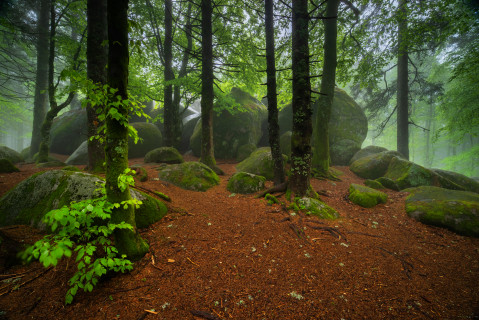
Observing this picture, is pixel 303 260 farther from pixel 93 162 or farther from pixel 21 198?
pixel 93 162

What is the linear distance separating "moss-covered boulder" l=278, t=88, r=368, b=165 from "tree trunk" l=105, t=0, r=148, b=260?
10845mm

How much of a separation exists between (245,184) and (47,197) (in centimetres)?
460

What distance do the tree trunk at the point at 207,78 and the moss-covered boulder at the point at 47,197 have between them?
197 inches

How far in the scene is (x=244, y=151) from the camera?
1129 cm

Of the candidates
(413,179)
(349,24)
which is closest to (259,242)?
(413,179)

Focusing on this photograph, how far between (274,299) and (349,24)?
1310 cm

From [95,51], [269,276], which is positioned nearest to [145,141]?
[95,51]

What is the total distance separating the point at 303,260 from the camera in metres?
2.81

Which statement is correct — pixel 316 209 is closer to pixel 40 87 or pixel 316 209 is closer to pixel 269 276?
pixel 269 276

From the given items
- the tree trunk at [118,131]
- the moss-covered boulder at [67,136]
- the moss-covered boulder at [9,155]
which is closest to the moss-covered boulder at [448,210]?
the tree trunk at [118,131]

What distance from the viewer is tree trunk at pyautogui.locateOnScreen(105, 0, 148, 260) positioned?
2.22 m


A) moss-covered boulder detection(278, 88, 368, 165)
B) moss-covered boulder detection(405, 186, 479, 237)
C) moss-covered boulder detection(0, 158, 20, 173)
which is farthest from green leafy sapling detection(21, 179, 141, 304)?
moss-covered boulder detection(278, 88, 368, 165)

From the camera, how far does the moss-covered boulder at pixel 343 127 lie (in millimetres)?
11219

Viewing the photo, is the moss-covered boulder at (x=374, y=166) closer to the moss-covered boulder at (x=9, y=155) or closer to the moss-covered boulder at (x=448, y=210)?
the moss-covered boulder at (x=448, y=210)
